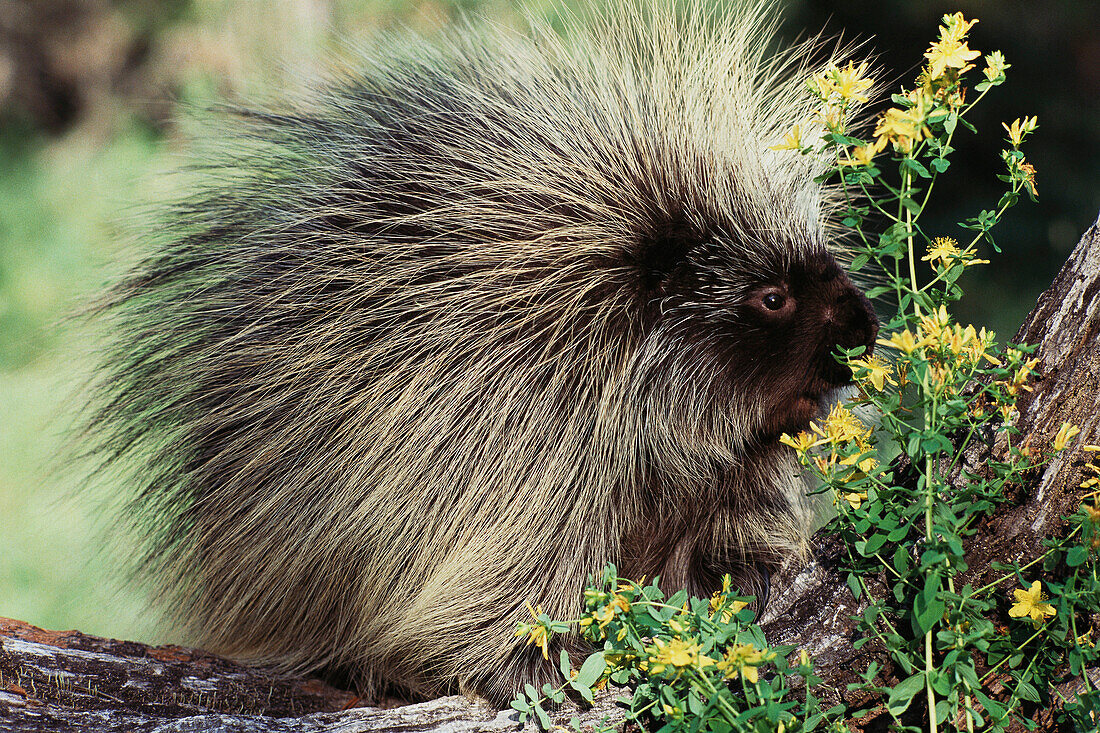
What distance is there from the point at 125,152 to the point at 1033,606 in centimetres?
637

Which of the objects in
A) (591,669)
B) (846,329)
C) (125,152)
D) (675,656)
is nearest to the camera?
(675,656)

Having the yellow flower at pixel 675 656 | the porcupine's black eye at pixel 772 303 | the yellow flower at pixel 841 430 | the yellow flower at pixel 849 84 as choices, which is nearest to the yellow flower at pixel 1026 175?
the yellow flower at pixel 849 84

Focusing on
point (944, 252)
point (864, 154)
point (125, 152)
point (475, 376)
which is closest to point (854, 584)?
point (944, 252)

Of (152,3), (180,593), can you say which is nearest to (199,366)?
(180,593)

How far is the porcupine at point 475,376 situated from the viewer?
1.84 metres

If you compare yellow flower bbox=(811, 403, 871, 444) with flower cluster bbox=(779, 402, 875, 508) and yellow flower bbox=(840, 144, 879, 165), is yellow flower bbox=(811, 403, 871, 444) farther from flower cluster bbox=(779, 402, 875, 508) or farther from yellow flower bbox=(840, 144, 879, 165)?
yellow flower bbox=(840, 144, 879, 165)

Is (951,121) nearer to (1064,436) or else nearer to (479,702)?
(1064,436)

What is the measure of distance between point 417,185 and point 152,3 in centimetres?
594

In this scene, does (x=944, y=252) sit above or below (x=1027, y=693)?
above

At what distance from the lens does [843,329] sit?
1.90 metres

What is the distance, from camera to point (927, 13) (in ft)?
12.8

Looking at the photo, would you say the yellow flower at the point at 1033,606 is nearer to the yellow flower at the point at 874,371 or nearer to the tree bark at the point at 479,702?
the tree bark at the point at 479,702

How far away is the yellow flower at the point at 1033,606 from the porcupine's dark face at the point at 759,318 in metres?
0.74

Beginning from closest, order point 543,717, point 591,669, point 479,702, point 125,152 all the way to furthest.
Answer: point 591,669
point 543,717
point 479,702
point 125,152
